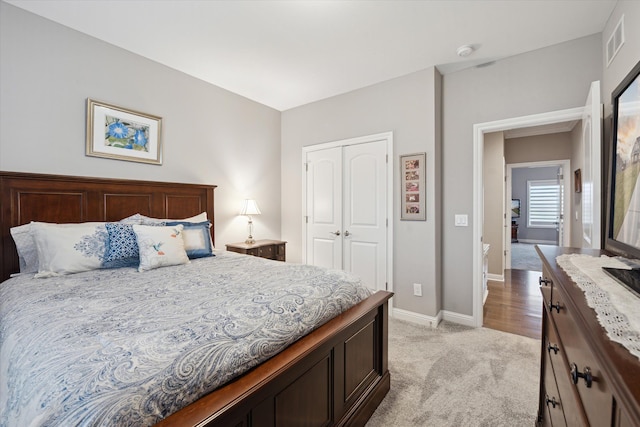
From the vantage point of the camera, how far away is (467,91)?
3045mm

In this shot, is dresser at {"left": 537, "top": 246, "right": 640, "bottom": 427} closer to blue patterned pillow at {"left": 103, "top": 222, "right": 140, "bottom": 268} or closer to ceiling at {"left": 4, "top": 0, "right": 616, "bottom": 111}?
ceiling at {"left": 4, "top": 0, "right": 616, "bottom": 111}

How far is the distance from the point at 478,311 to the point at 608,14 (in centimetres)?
269

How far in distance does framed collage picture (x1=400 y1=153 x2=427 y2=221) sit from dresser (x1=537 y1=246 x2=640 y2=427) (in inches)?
68.1

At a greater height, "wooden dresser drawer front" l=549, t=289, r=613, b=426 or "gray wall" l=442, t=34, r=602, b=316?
"gray wall" l=442, t=34, r=602, b=316

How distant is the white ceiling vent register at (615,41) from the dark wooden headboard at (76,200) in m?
3.73

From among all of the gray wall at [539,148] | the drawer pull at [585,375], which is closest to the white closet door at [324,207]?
the drawer pull at [585,375]

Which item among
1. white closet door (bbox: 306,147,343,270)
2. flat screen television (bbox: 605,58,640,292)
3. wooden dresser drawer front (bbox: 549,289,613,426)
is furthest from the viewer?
white closet door (bbox: 306,147,343,270)

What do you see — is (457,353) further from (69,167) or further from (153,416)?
(69,167)

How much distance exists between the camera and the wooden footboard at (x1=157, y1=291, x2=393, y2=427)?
90 cm

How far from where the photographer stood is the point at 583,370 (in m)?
0.72

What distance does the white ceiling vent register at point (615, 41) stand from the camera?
195 centimetres

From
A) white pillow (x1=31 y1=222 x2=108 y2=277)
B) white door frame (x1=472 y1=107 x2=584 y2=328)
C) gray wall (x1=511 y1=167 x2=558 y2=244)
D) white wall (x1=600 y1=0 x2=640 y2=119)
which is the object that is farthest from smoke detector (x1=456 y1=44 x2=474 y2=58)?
gray wall (x1=511 y1=167 x2=558 y2=244)

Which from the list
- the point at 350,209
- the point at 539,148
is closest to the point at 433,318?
the point at 350,209

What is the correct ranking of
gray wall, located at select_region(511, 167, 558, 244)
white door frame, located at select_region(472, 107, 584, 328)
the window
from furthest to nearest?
gray wall, located at select_region(511, 167, 558, 244) → the window → white door frame, located at select_region(472, 107, 584, 328)
